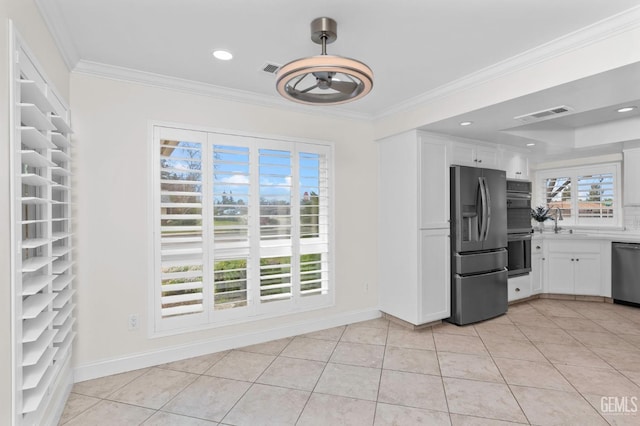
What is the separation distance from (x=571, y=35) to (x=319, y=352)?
3.12 m

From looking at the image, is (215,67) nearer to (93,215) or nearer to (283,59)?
(283,59)

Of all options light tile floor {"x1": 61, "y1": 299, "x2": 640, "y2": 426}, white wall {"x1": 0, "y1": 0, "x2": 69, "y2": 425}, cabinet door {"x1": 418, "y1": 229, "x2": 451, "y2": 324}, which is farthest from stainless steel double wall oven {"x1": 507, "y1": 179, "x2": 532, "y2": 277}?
white wall {"x1": 0, "y1": 0, "x2": 69, "y2": 425}

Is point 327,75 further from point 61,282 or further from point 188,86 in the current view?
point 61,282

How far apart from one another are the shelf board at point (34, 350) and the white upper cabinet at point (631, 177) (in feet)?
20.6

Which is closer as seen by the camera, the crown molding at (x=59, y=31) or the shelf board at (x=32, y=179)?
the shelf board at (x=32, y=179)

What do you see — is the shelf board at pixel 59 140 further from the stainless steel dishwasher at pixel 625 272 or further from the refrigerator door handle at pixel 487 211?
the stainless steel dishwasher at pixel 625 272

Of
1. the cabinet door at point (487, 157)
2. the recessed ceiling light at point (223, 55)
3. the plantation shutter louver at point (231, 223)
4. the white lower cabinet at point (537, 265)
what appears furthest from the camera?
the white lower cabinet at point (537, 265)

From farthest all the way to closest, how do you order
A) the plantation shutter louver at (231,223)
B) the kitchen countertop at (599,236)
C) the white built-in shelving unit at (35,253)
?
1. the kitchen countertop at (599,236)
2. the plantation shutter louver at (231,223)
3. the white built-in shelving unit at (35,253)

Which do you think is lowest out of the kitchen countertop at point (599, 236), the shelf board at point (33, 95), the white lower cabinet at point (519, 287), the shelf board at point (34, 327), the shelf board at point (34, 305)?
the white lower cabinet at point (519, 287)

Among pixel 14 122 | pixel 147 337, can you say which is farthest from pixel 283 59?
pixel 147 337

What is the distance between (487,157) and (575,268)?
2.21 metres

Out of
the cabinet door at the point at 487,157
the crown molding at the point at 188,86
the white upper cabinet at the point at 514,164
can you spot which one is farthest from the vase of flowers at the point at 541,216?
the crown molding at the point at 188,86

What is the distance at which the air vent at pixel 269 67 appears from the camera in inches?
104

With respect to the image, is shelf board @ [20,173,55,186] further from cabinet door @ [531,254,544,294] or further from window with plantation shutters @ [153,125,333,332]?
cabinet door @ [531,254,544,294]
